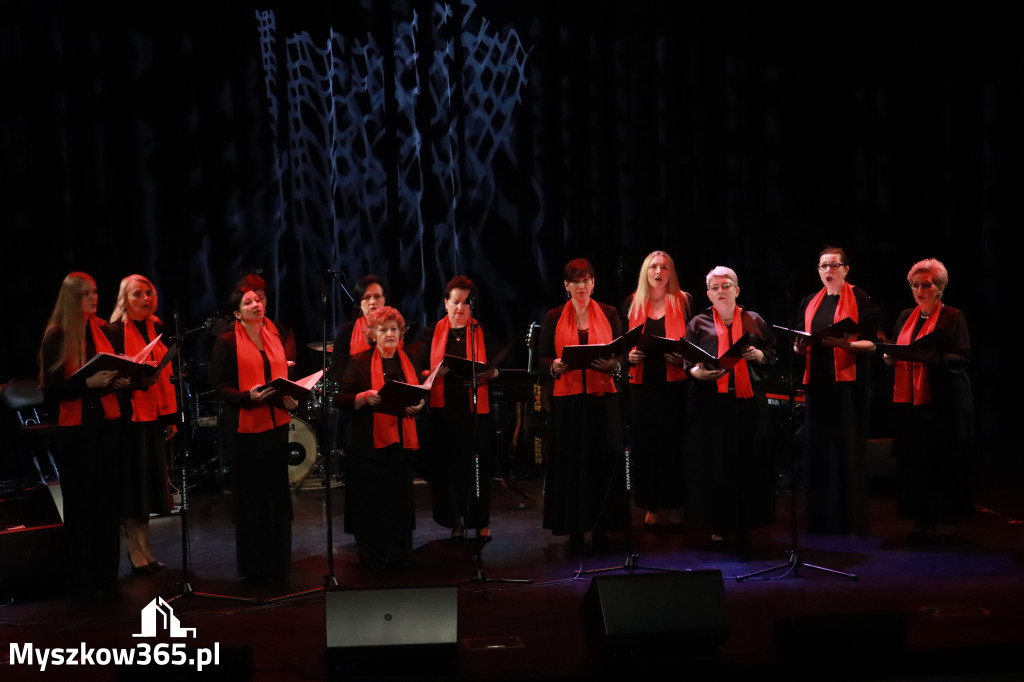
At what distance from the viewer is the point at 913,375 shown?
562 centimetres

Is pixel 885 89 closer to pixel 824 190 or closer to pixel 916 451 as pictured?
pixel 824 190

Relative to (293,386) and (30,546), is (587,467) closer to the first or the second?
(293,386)

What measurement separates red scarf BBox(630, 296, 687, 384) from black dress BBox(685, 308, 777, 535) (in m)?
0.22

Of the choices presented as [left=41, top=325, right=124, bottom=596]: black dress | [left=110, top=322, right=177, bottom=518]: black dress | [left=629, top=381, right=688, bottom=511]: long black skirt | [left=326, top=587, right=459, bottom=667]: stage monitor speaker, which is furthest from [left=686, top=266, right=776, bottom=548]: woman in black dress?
[left=41, top=325, right=124, bottom=596]: black dress

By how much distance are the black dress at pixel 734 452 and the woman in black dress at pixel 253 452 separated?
216cm

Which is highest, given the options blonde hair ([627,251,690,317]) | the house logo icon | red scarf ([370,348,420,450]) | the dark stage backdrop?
the dark stage backdrop

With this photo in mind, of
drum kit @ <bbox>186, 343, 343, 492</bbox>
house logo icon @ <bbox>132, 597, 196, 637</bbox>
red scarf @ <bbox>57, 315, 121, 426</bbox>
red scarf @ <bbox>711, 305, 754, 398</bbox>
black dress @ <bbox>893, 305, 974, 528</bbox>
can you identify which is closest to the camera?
house logo icon @ <bbox>132, 597, 196, 637</bbox>

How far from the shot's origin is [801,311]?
230 inches

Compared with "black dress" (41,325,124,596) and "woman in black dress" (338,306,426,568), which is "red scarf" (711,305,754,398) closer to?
"woman in black dress" (338,306,426,568)

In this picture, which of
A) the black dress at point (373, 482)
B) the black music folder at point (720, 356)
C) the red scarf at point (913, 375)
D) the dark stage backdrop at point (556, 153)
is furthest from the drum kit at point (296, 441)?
the red scarf at point (913, 375)

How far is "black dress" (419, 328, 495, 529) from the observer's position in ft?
18.7

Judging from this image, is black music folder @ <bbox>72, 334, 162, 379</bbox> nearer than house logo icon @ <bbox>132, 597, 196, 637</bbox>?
No

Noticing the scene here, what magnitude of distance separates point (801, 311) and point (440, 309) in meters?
3.87

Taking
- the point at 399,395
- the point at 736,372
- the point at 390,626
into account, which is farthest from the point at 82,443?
the point at 736,372
